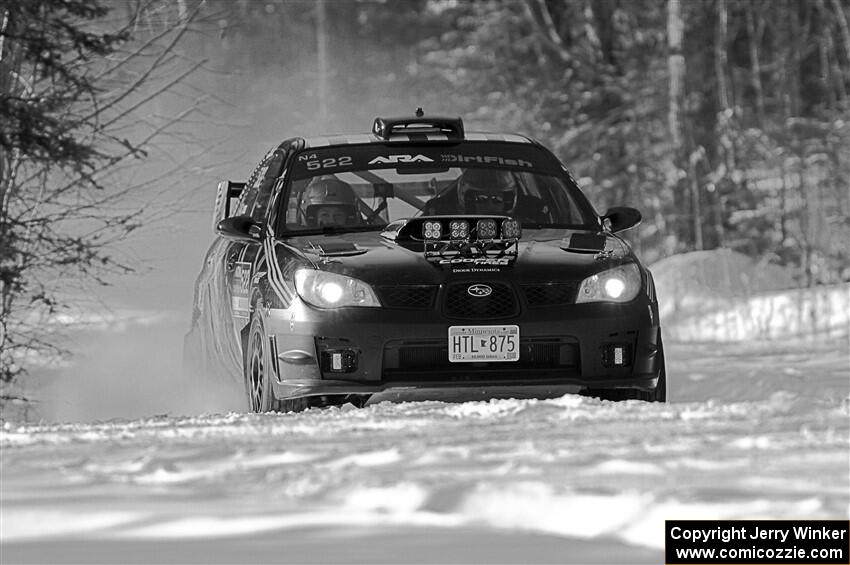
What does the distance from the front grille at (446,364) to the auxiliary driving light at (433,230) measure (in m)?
0.58

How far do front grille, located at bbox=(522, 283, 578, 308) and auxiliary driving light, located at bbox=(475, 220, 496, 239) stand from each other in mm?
350

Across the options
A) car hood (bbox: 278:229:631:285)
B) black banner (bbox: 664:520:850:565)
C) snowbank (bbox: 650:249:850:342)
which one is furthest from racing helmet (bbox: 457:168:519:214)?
snowbank (bbox: 650:249:850:342)

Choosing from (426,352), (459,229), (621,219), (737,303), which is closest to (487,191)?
(621,219)

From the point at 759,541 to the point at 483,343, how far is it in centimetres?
361

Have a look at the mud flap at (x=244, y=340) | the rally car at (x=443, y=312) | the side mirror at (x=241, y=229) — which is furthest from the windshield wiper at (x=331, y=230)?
the mud flap at (x=244, y=340)

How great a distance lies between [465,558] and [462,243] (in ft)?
13.3

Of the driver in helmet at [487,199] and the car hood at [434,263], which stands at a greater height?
the driver in helmet at [487,199]

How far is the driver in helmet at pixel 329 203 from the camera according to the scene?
29.2 ft

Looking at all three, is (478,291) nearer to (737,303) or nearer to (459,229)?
(459,229)

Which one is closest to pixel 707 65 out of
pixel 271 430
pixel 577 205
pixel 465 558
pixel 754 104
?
pixel 754 104

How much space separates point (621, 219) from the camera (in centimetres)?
911

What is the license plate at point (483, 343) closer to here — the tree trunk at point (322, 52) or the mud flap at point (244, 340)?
the mud flap at point (244, 340)

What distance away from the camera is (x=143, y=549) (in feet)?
13.4

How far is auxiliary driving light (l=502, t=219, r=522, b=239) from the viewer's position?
26.4 feet
